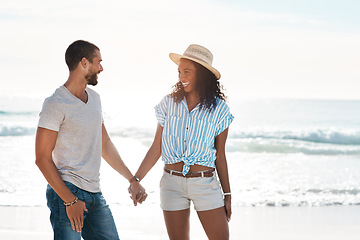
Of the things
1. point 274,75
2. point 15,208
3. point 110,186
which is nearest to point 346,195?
point 110,186

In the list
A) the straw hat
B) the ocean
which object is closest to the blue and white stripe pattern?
the straw hat

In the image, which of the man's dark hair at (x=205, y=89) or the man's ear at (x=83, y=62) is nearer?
the man's ear at (x=83, y=62)

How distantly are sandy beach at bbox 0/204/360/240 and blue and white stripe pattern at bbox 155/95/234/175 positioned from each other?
2.98 m

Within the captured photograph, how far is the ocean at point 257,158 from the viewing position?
9.43m

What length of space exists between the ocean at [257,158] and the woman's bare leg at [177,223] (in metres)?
4.78

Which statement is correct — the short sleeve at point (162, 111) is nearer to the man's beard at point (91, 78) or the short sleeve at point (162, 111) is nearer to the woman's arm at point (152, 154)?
the woman's arm at point (152, 154)

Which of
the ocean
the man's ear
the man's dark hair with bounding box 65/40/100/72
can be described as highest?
the man's dark hair with bounding box 65/40/100/72

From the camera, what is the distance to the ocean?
30.9 feet

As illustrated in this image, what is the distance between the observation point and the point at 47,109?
3168mm

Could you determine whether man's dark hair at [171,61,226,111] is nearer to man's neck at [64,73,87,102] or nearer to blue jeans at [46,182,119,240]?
man's neck at [64,73,87,102]

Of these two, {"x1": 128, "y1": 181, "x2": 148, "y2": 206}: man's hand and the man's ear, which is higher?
the man's ear

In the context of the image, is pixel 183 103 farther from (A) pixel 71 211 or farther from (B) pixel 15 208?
(B) pixel 15 208

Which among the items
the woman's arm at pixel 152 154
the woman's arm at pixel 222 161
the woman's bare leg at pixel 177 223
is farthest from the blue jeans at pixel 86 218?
the woman's arm at pixel 222 161

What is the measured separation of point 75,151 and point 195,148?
822 millimetres
